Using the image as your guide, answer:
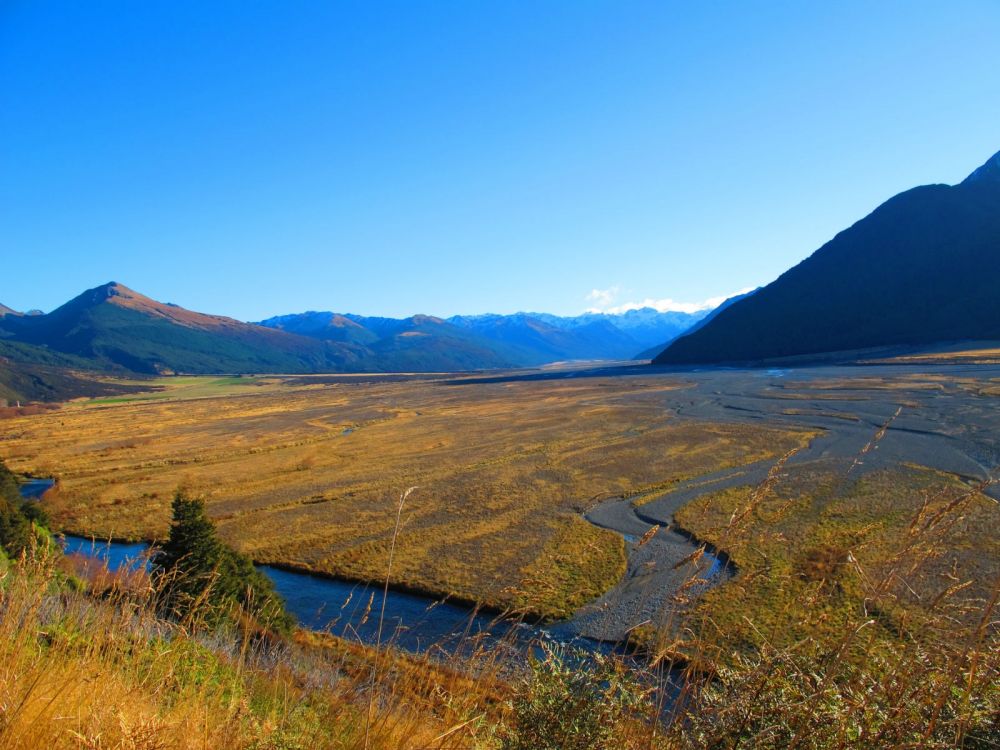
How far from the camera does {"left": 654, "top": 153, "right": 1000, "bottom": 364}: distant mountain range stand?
13238 cm

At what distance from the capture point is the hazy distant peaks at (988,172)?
168625 millimetres

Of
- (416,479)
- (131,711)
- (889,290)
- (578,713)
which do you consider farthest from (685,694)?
(889,290)

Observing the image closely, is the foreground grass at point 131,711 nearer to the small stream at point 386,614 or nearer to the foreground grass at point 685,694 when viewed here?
the foreground grass at point 685,694

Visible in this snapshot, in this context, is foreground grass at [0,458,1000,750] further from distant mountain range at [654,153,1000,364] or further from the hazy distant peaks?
the hazy distant peaks

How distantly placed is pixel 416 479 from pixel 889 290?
163 metres

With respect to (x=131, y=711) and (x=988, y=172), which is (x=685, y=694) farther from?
(x=988, y=172)

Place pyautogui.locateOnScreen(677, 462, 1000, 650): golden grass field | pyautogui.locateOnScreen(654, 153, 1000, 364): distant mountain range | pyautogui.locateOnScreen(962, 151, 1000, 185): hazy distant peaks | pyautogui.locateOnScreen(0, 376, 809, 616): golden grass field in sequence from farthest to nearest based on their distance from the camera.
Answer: pyautogui.locateOnScreen(962, 151, 1000, 185): hazy distant peaks
pyautogui.locateOnScreen(654, 153, 1000, 364): distant mountain range
pyautogui.locateOnScreen(0, 376, 809, 616): golden grass field
pyautogui.locateOnScreen(677, 462, 1000, 650): golden grass field

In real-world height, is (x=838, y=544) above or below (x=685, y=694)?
below

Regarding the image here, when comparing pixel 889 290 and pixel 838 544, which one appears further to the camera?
pixel 889 290

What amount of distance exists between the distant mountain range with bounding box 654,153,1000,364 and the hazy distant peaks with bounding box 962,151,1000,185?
494mm

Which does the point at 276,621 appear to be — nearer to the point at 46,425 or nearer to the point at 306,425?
the point at 306,425

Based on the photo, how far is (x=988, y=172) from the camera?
6845 inches

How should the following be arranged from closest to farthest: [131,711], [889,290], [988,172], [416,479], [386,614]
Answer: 1. [131,711]
2. [386,614]
3. [416,479]
4. [889,290]
5. [988,172]

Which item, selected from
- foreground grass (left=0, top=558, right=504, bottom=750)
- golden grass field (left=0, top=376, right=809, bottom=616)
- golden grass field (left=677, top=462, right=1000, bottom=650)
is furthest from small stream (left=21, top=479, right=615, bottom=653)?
foreground grass (left=0, top=558, right=504, bottom=750)
